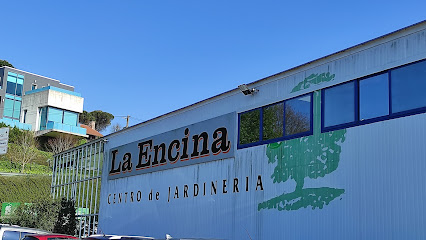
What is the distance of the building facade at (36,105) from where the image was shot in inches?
2398

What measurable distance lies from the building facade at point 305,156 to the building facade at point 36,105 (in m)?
44.8

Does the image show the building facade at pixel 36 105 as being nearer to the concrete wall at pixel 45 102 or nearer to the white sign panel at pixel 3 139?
the concrete wall at pixel 45 102

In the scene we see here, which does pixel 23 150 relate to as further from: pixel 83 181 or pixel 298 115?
pixel 298 115

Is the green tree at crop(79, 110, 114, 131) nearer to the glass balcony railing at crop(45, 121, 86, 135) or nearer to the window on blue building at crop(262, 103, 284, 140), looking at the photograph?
the glass balcony railing at crop(45, 121, 86, 135)

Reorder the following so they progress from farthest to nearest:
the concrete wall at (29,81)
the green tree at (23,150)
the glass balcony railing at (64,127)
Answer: the concrete wall at (29,81), the glass balcony railing at (64,127), the green tree at (23,150)

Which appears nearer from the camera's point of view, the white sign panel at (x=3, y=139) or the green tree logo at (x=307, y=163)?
the green tree logo at (x=307, y=163)

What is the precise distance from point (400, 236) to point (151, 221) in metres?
10.3

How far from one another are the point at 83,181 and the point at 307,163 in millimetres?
15464

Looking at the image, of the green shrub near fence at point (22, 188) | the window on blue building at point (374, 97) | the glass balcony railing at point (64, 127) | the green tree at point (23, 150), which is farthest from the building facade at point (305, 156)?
the glass balcony railing at point (64, 127)

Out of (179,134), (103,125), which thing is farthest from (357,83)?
(103,125)

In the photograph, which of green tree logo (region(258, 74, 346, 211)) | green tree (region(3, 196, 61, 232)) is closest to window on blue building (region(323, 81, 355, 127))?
green tree logo (region(258, 74, 346, 211))

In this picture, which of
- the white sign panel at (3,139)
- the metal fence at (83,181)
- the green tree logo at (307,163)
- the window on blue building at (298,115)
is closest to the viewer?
the green tree logo at (307,163)

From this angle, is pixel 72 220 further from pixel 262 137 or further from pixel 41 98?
pixel 41 98

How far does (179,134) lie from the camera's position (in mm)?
18203
